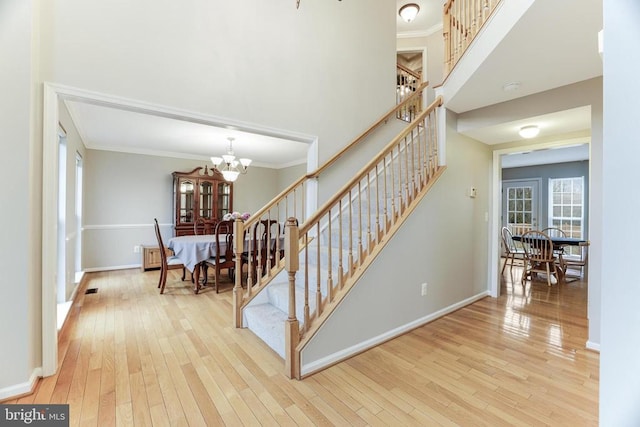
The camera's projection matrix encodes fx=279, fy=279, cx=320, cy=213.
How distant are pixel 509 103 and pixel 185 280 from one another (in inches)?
200

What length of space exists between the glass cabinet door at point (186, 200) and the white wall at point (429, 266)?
4.75 meters

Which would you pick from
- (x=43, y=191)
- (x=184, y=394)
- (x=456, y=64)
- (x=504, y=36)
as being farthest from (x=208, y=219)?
(x=504, y=36)

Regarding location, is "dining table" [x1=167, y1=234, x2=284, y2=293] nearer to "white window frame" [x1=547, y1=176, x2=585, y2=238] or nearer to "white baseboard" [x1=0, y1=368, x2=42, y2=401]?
"white baseboard" [x1=0, y1=368, x2=42, y2=401]

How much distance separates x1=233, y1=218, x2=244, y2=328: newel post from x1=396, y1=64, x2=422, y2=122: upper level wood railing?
11.4 feet

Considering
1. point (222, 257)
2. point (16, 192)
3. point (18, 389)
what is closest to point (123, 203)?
point (222, 257)

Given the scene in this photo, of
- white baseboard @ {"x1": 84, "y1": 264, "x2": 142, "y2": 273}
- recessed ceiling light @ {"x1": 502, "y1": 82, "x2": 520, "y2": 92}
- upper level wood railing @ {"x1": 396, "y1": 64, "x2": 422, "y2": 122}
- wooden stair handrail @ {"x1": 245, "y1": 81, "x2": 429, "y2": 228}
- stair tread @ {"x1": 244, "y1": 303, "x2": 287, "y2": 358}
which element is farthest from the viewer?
white baseboard @ {"x1": 84, "y1": 264, "x2": 142, "y2": 273}

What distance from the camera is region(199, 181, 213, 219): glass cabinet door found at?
600 cm

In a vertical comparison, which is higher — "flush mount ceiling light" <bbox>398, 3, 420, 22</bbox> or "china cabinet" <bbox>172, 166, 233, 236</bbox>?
"flush mount ceiling light" <bbox>398, 3, 420, 22</bbox>

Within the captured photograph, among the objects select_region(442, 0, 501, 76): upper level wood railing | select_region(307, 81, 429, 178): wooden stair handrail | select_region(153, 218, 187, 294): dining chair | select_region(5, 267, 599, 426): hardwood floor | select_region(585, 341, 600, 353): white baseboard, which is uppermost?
select_region(442, 0, 501, 76): upper level wood railing

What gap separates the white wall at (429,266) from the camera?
2.21 metres

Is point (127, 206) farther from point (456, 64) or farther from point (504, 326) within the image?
point (504, 326)

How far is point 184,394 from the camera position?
Result: 5.74 feet

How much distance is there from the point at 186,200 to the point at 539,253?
6.58 metres

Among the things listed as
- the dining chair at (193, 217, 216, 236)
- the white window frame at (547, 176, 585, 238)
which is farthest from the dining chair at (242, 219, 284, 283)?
the white window frame at (547, 176, 585, 238)
